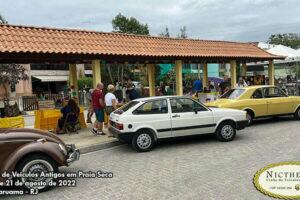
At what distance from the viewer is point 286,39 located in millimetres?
80812

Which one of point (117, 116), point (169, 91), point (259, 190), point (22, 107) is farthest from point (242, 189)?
point (22, 107)

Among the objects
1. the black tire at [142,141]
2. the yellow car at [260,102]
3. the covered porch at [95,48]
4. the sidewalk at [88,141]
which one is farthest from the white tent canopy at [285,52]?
the black tire at [142,141]

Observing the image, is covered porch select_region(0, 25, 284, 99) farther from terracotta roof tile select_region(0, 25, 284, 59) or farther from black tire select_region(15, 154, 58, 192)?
black tire select_region(15, 154, 58, 192)

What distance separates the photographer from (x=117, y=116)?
32.4 feet

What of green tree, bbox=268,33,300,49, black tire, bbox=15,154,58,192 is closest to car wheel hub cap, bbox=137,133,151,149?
black tire, bbox=15,154,58,192

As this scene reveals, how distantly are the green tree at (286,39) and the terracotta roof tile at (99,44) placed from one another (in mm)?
64090

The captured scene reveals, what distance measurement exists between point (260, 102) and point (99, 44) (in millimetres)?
6269

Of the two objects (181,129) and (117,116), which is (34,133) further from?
(181,129)

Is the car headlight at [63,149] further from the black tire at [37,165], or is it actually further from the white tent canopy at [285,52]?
the white tent canopy at [285,52]

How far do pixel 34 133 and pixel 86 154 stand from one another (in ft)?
A: 11.0

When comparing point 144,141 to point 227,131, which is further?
point 227,131

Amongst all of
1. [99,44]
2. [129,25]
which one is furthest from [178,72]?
[129,25]

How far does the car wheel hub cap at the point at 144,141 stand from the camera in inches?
382

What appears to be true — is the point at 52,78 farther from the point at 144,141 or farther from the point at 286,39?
the point at 286,39
